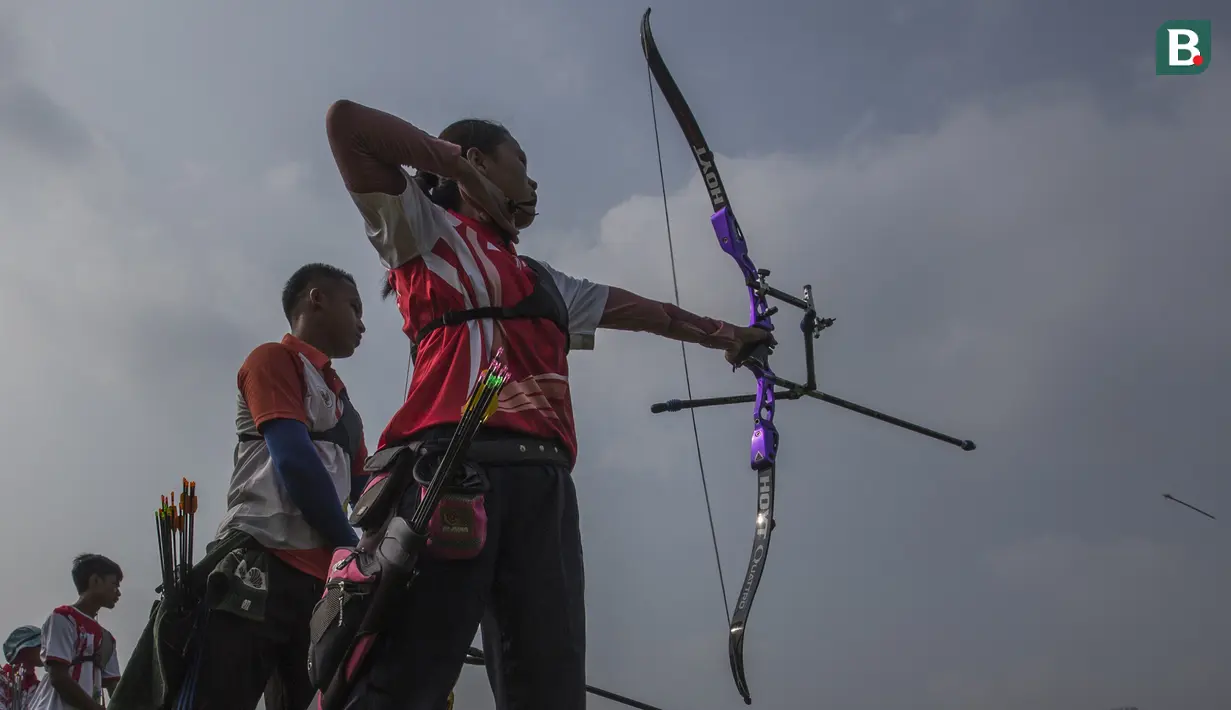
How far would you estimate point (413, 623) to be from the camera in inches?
69.2

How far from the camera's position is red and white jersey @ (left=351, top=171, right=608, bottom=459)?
1949 mm

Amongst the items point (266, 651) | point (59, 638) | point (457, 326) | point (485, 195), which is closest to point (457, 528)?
point (457, 326)

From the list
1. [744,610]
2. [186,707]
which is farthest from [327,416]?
[744,610]

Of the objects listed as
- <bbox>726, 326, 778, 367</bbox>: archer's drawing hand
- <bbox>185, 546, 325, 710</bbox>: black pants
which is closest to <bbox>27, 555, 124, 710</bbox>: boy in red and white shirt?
<bbox>185, 546, 325, 710</bbox>: black pants

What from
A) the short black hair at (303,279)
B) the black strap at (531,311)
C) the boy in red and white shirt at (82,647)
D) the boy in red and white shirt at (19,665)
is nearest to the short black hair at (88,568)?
the boy in red and white shirt at (82,647)

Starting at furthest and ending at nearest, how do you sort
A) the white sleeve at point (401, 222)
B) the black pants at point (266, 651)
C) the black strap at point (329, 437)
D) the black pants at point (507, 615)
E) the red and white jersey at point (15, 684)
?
the red and white jersey at point (15, 684)
the black strap at point (329, 437)
the black pants at point (266, 651)
the white sleeve at point (401, 222)
the black pants at point (507, 615)

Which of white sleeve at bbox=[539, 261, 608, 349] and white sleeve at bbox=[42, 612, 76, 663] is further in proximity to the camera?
white sleeve at bbox=[42, 612, 76, 663]

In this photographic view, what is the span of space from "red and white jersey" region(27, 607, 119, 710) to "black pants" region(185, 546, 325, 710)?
8.48 ft

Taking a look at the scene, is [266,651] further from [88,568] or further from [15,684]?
[15,684]

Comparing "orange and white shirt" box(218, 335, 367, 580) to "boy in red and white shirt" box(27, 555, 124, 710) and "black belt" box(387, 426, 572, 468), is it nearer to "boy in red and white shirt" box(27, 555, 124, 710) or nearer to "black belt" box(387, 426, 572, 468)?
"black belt" box(387, 426, 572, 468)

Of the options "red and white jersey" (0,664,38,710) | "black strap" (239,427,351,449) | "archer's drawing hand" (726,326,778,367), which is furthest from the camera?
"red and white jersey" (0,664,38,710)

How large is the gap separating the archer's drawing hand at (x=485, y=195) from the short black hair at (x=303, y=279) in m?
1.00

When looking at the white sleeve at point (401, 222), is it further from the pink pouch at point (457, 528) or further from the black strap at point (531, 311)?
the pink pouch at point (457, 528)

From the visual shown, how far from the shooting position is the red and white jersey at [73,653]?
464 cm
